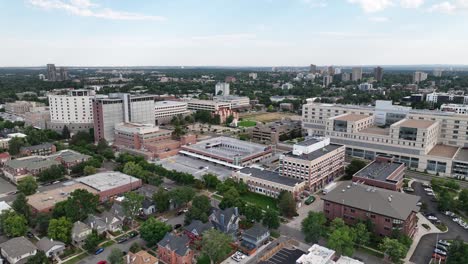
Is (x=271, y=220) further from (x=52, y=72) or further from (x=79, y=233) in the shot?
(x=52, y=72)

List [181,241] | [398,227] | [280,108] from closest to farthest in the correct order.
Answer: [181,241]
[398,227]
[280,108]

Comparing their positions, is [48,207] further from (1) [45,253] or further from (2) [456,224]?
(2) [456,224]

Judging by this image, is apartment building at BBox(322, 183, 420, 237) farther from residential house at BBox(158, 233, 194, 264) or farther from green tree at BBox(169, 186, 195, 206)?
residential house at BBox(158, 233, 194, 264)

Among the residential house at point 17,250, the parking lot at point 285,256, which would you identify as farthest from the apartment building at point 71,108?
the parking lot at point 285,256

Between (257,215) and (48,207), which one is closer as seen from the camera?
(257,215)

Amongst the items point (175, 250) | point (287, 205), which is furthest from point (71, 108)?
point (175, 250)

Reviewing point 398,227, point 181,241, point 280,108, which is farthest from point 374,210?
point 280,108

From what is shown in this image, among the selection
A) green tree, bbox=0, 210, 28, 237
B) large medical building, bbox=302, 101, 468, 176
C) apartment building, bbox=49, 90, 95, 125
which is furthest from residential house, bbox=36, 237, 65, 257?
apartment building, bbox=49, 90, 95, 125
